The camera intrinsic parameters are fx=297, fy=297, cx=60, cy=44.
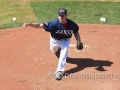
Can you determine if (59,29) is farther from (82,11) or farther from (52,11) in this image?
(82,11)

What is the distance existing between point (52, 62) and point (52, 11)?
15.7ft

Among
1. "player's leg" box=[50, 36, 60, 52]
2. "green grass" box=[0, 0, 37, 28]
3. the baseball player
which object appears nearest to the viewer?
the baseball player

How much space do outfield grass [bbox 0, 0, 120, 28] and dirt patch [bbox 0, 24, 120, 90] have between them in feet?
4.98

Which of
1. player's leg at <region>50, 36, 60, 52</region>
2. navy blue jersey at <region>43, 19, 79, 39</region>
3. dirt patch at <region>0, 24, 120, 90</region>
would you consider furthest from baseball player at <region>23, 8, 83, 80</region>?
dirt patch at <region>0, 24, 120, 90</region>

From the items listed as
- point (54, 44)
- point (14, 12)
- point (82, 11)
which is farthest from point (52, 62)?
point (14, 12)

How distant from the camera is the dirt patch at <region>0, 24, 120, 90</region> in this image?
657 centimetres

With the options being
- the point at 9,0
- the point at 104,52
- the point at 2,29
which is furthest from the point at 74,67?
the point at 9,0

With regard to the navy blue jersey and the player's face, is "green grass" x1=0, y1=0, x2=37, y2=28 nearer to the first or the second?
the navy blue jersey

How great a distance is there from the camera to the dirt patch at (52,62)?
657cm

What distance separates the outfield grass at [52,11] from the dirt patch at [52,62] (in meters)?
1.52

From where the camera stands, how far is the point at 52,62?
24.6 feet

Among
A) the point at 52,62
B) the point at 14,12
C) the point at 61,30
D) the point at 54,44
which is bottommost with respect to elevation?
the point at 52,62

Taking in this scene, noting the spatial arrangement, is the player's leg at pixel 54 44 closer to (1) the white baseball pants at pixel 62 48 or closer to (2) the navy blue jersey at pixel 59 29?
(1) the white baseball pants at pixel 62 48

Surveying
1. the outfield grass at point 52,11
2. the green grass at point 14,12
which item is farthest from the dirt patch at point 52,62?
the outfield grass at point 52,11
